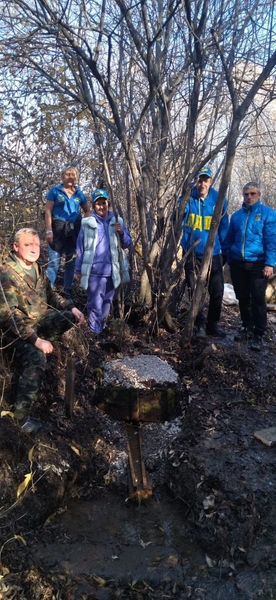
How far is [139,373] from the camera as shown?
193 inches

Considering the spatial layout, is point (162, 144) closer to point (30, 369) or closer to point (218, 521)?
point (30, 369)

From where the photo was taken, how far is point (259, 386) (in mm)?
4941

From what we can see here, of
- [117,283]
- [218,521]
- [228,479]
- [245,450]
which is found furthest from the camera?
[117,283]

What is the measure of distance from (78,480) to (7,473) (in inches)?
27.1

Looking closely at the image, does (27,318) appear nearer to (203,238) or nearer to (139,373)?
(139,373)

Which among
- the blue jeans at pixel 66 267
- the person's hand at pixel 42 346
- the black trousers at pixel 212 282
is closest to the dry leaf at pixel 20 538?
the person's hand at pixel 42 346

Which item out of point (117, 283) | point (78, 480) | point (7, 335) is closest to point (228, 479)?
point (78, 480)

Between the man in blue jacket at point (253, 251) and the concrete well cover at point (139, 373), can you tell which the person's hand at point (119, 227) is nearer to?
the man in blue jacket at point (253, 251)

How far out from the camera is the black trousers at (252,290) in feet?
17.3

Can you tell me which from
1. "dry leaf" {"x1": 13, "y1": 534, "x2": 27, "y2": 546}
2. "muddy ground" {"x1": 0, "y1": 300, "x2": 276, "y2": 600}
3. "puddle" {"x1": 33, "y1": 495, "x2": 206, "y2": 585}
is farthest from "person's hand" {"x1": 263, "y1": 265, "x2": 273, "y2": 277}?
"dry leaf" {"x1": 13, "y1": 534, "x2": 27, "y2": 546}

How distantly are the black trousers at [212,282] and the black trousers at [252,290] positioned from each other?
179 mm

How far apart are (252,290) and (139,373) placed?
1.63 m

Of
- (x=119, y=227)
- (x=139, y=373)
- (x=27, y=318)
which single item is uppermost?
(x=119, y=227)

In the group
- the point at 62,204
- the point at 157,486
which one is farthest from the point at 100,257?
the point at 157,486
